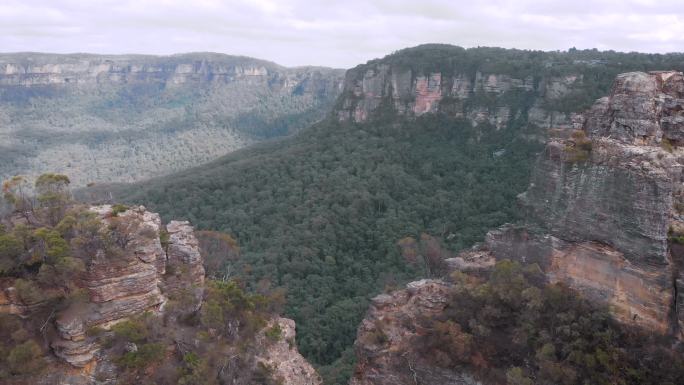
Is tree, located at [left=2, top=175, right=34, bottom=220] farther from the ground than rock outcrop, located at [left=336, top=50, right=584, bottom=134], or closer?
closer

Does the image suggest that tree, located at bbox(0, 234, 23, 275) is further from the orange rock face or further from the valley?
the orange rock face

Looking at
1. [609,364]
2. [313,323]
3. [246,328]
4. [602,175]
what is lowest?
[313,323]

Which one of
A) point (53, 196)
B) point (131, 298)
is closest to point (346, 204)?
point (53, 196)

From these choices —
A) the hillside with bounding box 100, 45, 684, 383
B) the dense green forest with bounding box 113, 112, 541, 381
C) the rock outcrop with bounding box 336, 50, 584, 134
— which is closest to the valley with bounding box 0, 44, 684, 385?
the dense green forest with bounding box 113, 112, 541, 381

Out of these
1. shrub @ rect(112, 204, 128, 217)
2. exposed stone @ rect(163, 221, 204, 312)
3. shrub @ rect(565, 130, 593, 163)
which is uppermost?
shrub @ rect(565, 130, 593, 163)

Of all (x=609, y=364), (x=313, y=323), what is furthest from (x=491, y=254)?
(x=313, y=323)

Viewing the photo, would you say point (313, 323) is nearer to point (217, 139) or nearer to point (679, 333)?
point (679, 333)
